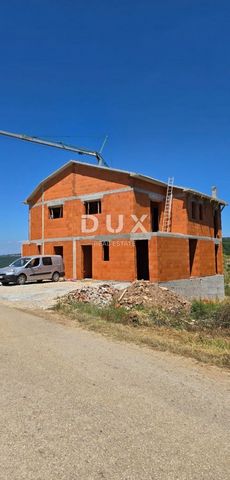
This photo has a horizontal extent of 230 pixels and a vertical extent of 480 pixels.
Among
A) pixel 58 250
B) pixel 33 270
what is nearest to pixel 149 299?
pixel 33 270

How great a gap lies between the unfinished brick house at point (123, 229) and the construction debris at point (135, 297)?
7135 mm

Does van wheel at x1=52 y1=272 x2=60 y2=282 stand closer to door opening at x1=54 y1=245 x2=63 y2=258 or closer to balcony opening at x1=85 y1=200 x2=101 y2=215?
door opening at x1=54 y1=245 x2=63 y2=258

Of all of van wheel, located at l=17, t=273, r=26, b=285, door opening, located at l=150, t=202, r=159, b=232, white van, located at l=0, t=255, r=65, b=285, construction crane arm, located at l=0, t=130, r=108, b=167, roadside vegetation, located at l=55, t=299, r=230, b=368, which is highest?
construction crane arm, located at l=0, t=130, r=108, b=167

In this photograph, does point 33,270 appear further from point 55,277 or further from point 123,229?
point 123,229

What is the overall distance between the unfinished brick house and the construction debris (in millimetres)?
7135

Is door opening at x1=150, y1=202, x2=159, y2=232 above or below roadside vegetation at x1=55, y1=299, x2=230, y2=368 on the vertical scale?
above

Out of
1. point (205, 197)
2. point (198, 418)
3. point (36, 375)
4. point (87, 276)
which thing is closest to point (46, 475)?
point (198, 418)

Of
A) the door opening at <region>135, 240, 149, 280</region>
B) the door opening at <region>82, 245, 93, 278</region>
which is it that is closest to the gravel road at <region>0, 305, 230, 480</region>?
the door opening at <region>135, 240, 149, 280</region>

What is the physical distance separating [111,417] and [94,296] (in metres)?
11.8

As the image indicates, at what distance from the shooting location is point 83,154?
4422cm

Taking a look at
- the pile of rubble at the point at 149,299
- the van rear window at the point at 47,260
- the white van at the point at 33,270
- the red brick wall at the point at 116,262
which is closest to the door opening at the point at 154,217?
the red brick wall at the point at 116,262

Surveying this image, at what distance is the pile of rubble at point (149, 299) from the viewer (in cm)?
1459

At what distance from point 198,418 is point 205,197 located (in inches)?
1146

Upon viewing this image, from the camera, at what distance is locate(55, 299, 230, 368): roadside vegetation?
7.43 metres
